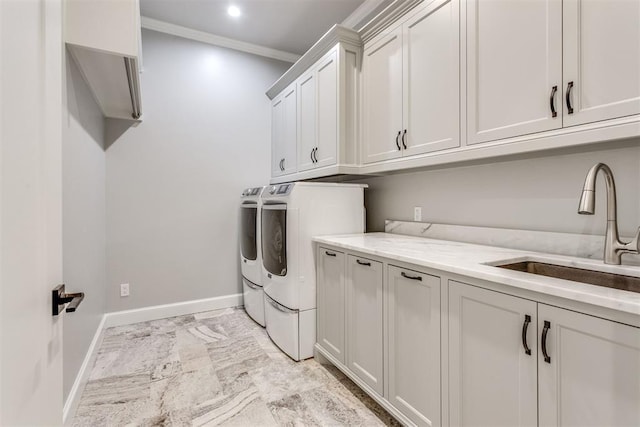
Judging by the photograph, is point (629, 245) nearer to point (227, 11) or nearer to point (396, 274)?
point (396, 274)

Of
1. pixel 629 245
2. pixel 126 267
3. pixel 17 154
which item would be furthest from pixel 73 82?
pixel 629 245

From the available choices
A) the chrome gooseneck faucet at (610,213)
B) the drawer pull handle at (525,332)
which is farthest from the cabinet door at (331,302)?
the chrome gooseneck faucet at (610,213)

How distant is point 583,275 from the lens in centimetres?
131

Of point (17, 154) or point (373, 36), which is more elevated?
point (373, 36)

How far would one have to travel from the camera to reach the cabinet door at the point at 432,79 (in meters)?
1.73

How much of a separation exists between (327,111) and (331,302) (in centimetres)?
155

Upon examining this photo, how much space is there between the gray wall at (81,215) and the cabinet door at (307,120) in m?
1.68

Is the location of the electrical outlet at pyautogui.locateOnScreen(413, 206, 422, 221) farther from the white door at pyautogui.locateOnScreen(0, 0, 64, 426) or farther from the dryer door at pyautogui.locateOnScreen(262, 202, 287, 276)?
the white door at pyautogui.locateOnScreen(0, 0, 64, 426)

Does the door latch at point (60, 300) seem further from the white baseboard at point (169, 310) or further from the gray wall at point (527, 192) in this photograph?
the white baseboard at point (169, 310)

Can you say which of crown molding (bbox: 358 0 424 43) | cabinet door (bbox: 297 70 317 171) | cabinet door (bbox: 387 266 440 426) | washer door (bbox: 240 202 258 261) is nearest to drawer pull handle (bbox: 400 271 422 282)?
cabinet door (bbox: 387 266 440 426)

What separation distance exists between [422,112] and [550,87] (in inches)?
28.2

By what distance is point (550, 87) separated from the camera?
132 centimetres

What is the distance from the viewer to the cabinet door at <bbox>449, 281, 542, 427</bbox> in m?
1.04

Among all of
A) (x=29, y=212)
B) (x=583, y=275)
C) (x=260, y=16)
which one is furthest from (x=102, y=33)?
(x=583, y=275)
